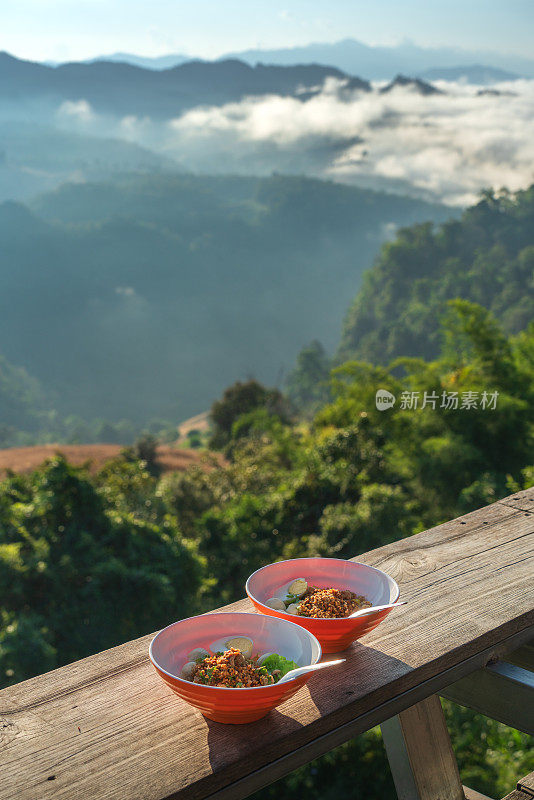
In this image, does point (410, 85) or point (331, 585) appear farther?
point (410, 85)

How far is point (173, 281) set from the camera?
55.9 meters

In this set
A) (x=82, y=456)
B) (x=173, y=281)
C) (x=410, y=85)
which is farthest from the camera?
(x=410, y=85)

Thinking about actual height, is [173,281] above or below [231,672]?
above

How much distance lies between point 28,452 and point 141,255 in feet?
137

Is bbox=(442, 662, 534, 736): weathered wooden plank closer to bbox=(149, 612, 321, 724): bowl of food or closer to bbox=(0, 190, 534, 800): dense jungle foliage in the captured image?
bbox=(149, 612, 321, 724): bowl of food

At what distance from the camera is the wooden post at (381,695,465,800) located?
68 centimetres

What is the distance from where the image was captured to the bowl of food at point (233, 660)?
0.50 metres

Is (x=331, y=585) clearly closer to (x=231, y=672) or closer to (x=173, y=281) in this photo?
(x=231, y=672)

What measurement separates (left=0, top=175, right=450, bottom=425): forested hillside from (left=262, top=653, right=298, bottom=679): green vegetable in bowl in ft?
151

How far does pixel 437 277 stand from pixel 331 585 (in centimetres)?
3431

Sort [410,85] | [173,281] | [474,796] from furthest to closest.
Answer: [410,85] < [173,281] < [474,796]

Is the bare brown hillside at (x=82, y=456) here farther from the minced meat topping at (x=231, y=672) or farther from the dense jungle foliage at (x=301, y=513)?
the minced meat topping at (x=231, y=672)
